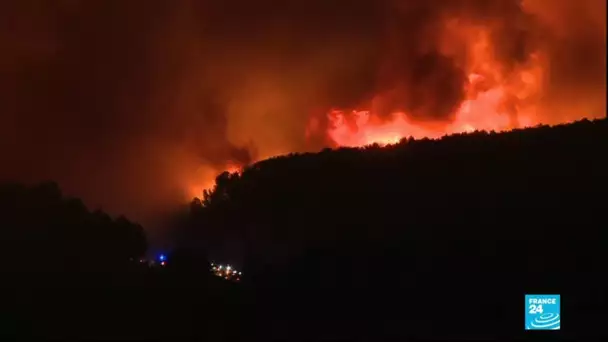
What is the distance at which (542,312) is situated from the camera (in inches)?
636

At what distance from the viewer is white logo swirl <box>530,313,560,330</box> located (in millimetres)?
15594

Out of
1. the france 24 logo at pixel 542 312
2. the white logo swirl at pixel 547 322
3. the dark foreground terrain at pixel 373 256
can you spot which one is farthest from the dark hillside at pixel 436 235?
the white logo swirl at pixel 547 322

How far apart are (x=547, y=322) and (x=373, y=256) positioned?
452 centimetres

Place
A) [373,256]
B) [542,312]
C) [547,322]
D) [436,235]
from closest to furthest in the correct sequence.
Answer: [547,322], [542,312], [373,256], [436,235]

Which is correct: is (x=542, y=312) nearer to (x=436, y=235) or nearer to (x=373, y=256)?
(x=436, y=235)

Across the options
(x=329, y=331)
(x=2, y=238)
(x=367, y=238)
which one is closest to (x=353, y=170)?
(x=367, y=238)

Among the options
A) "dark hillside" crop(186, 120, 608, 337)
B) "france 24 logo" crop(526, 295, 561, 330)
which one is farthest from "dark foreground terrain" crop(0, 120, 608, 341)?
"france 24 logo" crop(526, 295, 561, 330)

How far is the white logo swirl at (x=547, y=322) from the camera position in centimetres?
1559

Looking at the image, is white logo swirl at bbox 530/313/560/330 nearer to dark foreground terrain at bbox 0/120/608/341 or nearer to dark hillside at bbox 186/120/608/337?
dark foreground terrain at bbox 0/120/608/341

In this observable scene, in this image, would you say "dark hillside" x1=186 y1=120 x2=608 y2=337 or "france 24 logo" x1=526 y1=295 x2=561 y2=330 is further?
"dark hillside" x1=186 y1=120 x2=608 y2=337

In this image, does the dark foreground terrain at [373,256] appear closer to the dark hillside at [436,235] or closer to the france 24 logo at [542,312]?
the dark hillside at [436,235]

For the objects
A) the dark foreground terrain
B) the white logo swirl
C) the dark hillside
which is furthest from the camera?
the dark hillside

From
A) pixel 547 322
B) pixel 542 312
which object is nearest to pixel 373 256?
pixel 542 312

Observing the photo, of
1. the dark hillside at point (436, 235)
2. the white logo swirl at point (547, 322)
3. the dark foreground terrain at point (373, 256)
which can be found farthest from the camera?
the dark hillside at point (436, 235)
